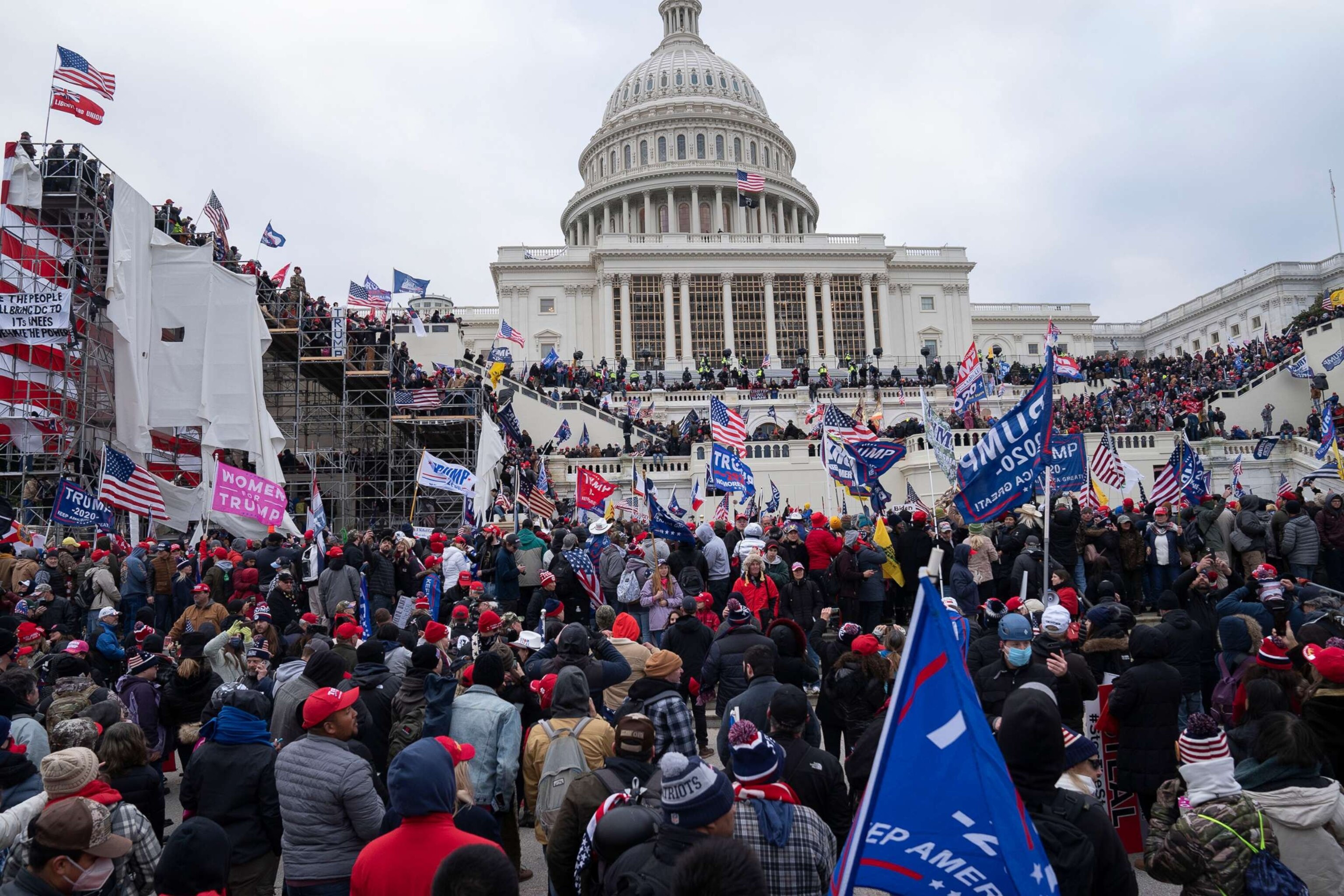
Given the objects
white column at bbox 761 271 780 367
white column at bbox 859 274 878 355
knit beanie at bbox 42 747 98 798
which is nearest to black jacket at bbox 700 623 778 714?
knit beanie at bbox 42 747 98 798

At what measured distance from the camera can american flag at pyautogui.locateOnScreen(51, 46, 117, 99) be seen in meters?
21.8

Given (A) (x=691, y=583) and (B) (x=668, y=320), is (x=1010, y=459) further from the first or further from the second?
(B) (x=668, y=320)

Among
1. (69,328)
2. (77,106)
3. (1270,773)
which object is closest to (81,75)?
(77,106)

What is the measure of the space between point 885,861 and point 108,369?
2562 centimetres

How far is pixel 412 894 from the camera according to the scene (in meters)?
3.70

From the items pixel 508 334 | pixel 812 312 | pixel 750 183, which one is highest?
pixel 750 183

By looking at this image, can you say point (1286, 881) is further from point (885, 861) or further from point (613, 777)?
point (613, 777)

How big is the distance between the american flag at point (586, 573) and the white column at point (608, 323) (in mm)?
50040

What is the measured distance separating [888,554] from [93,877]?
1010 centimetres

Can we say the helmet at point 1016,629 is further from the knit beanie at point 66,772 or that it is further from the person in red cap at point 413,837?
the knit beanie at point 66,772

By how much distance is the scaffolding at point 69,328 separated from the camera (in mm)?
21547

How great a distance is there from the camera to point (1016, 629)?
633cm

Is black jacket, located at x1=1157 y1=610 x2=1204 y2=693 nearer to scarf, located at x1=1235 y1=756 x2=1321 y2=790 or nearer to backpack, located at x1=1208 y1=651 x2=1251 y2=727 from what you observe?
backpack, located at x1=1208 y1=651 x2=1251 y2=727

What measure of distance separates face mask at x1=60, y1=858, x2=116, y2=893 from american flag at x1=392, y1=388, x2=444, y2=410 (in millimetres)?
24769
